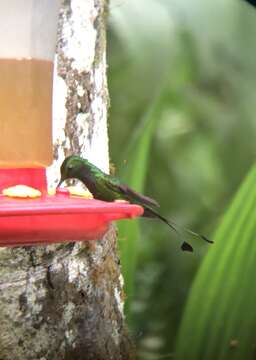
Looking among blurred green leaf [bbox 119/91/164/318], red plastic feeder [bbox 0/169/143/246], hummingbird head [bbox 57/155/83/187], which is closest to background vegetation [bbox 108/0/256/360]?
blurred green leaf [bbox 119/91/164/318]

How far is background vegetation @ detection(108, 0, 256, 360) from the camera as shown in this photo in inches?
113

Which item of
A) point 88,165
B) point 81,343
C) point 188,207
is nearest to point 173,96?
point 188,207

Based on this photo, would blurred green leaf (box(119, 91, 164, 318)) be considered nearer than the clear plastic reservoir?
No

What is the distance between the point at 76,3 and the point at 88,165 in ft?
2.16

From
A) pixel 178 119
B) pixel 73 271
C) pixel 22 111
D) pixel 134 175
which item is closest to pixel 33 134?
pixel 22 111

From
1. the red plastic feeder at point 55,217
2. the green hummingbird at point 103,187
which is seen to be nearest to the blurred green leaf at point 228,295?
the green hummingbird at point 103,187

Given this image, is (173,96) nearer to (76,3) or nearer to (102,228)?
(76,3)

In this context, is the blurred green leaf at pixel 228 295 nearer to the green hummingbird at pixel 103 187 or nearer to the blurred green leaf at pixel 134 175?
the blurred green leaf at pixel 134 175

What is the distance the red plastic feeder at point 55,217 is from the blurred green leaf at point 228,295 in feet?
4.74

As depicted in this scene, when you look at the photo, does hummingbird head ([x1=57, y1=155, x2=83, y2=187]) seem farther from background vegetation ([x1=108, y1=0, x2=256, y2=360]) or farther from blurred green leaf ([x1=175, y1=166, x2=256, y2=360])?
background vegetation ([x1=108, y1=0, x2=256, y2=360])

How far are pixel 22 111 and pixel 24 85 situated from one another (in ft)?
0.12

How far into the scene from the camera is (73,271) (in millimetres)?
1759

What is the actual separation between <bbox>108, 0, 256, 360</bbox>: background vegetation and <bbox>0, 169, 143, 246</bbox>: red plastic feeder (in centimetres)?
166

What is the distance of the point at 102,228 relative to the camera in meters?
1.18
